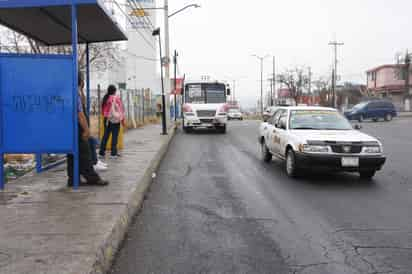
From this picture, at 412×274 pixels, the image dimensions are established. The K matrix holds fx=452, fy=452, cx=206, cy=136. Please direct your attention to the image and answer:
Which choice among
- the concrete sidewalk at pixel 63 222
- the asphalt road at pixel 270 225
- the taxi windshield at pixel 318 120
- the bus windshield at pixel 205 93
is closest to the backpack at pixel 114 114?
the asphalt road at pixel 270 225

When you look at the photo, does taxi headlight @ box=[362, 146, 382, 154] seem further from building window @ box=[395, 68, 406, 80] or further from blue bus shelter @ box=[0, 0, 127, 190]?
building window @ box=[395, 68, 406, 80]

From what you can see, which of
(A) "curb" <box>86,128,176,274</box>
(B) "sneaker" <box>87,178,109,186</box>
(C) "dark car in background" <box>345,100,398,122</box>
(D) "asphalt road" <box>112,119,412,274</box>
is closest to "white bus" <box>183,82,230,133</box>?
(D) "asphalt road" <box>112,119,412,274</box>

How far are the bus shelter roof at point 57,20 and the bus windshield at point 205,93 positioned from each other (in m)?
13.3

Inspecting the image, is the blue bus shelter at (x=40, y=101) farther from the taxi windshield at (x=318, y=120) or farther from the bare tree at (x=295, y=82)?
the bare tree at (x=295, y=82)

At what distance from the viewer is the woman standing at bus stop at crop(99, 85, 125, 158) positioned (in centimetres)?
1056

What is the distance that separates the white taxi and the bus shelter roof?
4109 millimetres

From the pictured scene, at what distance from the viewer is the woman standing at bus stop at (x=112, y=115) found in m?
10.6

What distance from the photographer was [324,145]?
27.8 ft

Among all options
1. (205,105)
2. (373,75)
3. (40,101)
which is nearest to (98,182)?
(40,101)

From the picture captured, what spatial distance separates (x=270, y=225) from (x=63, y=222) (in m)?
2.47

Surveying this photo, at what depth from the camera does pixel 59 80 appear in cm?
655

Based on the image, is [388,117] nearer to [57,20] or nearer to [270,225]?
[57,20]

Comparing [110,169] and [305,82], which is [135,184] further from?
[305,82]

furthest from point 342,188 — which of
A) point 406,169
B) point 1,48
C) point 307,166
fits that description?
point 1,48
